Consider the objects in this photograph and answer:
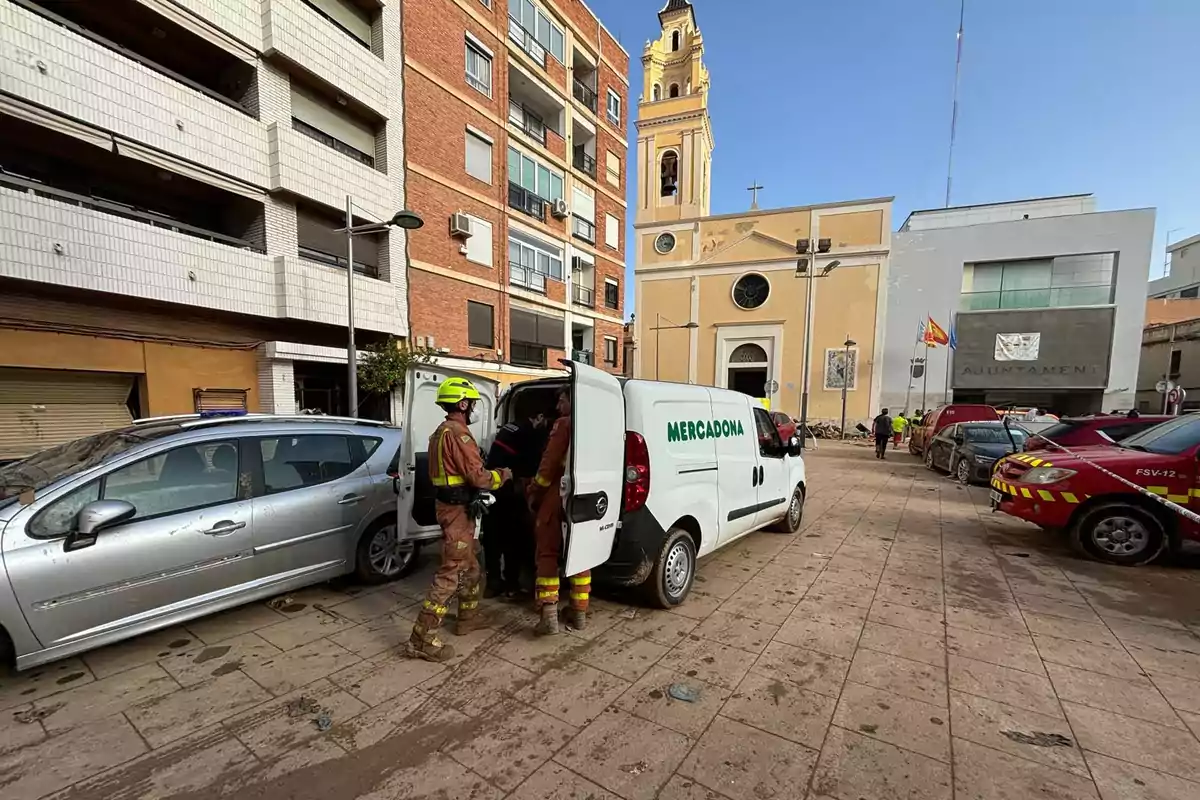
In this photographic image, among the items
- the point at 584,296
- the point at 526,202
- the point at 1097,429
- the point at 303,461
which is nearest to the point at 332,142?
the point at 526,202

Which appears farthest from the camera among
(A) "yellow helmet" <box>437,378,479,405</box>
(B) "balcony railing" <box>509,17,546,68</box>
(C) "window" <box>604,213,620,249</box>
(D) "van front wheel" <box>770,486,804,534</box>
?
(C) "window" <box>604,213,620,249</box>

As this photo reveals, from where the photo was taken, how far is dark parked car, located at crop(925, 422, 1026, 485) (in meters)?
10.6

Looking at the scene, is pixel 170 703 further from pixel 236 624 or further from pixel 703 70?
pixel 703 70

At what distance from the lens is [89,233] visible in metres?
8.32

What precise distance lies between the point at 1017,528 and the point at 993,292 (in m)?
27.9

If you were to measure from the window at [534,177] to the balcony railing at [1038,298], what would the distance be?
2480 centimetres

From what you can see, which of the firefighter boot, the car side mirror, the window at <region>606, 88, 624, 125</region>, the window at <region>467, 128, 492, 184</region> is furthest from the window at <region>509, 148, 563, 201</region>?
the firefighter boot

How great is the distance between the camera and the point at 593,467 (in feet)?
10.7

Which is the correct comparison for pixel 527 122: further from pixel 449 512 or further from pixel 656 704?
pixel 656 704

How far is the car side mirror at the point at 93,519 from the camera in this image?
2754mm

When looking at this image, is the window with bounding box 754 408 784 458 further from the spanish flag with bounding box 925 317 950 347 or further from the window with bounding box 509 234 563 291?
the spanish flag with bounding box 925 317 950 347

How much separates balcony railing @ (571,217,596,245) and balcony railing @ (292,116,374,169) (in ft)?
31.0

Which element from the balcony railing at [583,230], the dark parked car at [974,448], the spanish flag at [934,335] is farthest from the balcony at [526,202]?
the spanish flag at [934,335]

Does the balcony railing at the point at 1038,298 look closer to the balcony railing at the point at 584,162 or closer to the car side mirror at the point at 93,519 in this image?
the balcony railing at the point at 584,162
